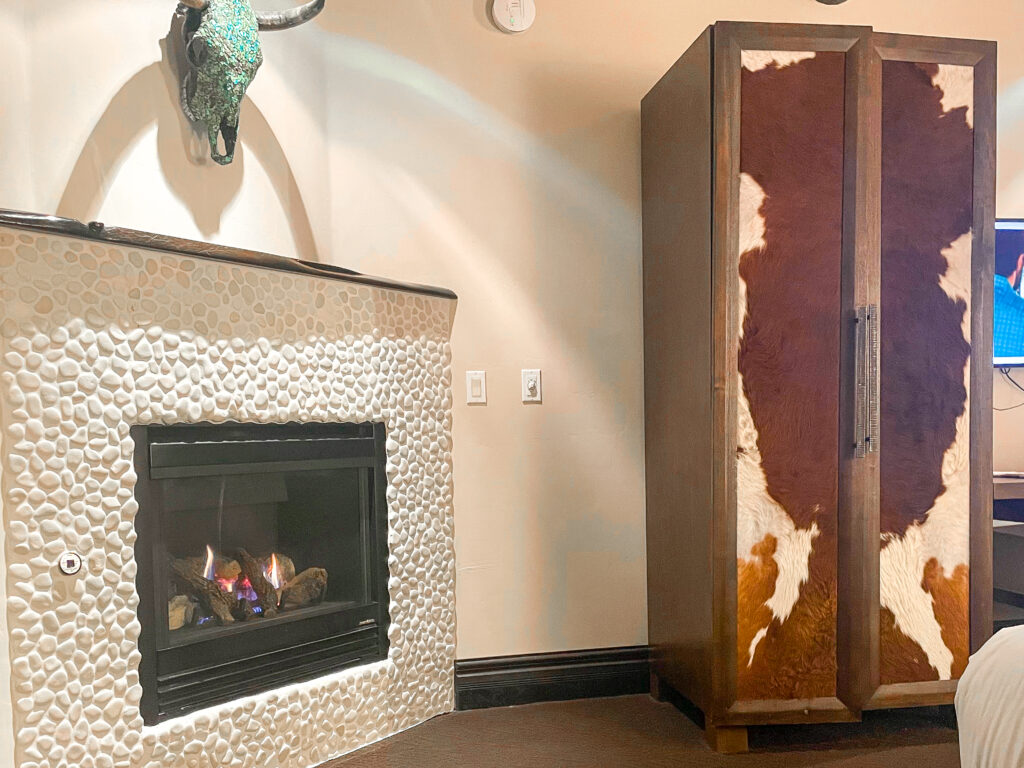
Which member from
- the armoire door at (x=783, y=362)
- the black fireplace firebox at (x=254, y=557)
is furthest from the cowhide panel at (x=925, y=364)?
the black fireplace firebox at (x=254, y=557)

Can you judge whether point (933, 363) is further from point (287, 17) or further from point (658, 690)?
point (287, 17)

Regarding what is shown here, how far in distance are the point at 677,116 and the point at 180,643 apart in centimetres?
201

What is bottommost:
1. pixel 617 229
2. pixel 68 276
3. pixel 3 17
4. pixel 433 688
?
pixel 433 688

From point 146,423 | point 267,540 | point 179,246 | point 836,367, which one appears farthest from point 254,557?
point 836,367

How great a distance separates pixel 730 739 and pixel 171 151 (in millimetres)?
2138

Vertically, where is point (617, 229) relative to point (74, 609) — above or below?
above

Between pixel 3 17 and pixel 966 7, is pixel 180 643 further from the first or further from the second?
pixel 966 7

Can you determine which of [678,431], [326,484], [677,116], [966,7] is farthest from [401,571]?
[966,7]

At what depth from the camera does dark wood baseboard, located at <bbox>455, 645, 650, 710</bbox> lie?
279 cm

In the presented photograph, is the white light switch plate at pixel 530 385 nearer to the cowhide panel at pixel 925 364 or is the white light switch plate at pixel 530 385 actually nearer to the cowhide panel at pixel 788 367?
the cowhide panel at pixel 788 367

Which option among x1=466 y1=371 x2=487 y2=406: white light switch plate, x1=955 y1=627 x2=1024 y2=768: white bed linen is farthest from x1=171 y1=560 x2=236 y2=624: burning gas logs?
x1=955 y1=627 x2=1024 y2=768: white bed linen

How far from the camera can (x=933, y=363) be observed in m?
2.45

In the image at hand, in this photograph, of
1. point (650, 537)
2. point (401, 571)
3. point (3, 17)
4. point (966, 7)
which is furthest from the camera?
point (966, 7)

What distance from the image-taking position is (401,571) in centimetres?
262
